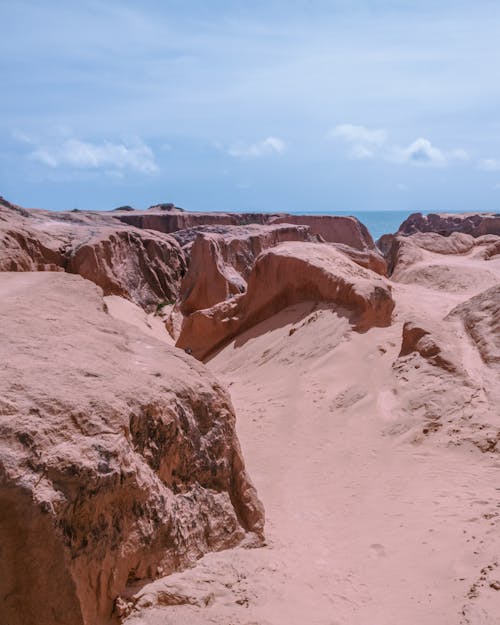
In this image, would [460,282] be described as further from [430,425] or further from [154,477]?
[154,477]

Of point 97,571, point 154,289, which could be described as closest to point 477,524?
point 97,571

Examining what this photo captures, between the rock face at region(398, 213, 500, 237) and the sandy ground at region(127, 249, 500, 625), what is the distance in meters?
25.6

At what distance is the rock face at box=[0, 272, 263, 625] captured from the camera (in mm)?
2467

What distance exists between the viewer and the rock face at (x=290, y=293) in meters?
9.03

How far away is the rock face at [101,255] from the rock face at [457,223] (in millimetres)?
16096

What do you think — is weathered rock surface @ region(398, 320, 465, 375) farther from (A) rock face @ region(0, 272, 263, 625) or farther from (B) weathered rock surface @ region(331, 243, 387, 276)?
(B) weathered rock surface @ region(331, 243, 387, 276)

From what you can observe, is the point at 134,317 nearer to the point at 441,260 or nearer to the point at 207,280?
the point at 207,280

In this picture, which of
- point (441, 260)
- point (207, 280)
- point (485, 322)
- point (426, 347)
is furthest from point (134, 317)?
point (485, 322)

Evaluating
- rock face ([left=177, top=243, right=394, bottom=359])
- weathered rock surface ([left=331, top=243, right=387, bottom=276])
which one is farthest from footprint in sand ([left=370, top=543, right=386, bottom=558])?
weathered rock surface ([left=331, top=243, right=387, bottom=276])

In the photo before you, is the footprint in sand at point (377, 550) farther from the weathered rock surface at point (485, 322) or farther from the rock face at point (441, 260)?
the rock face at point (441, 260)

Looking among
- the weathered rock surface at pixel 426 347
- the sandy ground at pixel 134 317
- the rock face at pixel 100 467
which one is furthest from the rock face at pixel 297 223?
the rock face at pixel 100 467

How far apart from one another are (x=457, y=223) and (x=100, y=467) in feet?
130

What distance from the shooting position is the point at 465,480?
4.89 m

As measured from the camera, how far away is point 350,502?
4.82 meters
